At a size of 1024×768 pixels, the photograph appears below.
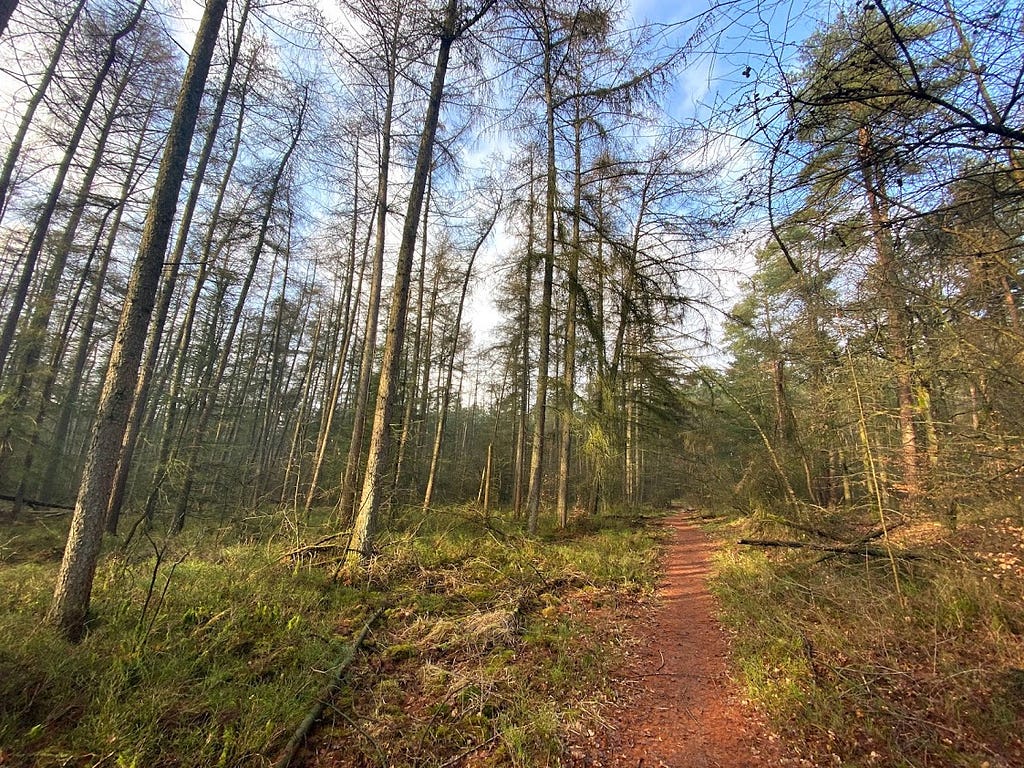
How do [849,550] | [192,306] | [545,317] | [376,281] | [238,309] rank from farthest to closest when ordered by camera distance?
[238,309] < [192,306] < [376,281] < [545,317] < [849,550]

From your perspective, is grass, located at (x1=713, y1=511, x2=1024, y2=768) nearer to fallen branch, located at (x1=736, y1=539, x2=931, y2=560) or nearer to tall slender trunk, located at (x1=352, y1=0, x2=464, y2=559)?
fallen branch, located at (x1=736, y1=539, x2=931, y2=560)

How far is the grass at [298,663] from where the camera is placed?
2568 millimetres

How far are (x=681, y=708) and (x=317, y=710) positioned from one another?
3024 millimetres

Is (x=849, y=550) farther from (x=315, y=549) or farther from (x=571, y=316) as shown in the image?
(x=315, y=549)

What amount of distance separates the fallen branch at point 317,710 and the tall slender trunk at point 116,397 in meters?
2.39

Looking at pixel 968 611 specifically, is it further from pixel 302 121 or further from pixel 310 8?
pixel 302 121

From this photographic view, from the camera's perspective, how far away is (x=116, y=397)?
12.2 ft

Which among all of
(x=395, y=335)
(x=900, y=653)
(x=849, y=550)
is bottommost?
(x=900, y=653)

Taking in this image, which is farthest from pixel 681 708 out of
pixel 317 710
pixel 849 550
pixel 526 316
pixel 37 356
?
pixel 37 356

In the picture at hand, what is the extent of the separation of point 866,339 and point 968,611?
10.3ft

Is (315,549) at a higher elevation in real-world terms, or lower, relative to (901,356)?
lower

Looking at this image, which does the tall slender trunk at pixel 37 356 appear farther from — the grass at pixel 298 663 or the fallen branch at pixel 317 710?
the fallen branch at pixel 317 710

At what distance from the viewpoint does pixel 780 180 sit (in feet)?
6.97

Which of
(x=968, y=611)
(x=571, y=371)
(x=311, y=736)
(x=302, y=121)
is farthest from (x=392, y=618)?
(x=302, y=121)
